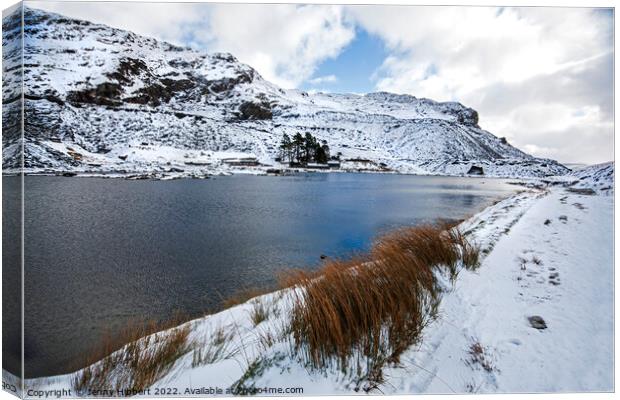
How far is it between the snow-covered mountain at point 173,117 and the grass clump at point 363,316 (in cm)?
225

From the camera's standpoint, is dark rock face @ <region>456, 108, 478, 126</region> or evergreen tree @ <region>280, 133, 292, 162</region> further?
evergreen tree @ <region>280, 133, 292, 162</region>

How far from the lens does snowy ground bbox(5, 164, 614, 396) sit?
1464 millimetres

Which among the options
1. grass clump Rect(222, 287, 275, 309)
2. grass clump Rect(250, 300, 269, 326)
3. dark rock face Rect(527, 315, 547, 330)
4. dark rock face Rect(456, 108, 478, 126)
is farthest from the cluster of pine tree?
dark rock face Rect(527, 315, 547, 330)

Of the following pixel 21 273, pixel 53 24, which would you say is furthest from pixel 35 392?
pixel 53 24

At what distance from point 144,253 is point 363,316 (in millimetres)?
4909

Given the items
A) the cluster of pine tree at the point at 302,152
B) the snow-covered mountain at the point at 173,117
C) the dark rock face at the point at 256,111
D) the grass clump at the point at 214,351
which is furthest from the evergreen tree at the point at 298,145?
the grass clump at the point at 214,351

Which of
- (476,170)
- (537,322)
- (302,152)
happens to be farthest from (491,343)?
(302,152)

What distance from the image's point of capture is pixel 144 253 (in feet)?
16.7

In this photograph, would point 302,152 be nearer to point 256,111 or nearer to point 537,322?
point 256,111

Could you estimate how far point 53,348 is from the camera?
241 cm

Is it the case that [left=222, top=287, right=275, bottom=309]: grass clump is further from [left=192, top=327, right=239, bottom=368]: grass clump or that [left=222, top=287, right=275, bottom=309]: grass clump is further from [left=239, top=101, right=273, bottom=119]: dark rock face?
[left=239, top=101, right=273, bottom=119]: dark rock face

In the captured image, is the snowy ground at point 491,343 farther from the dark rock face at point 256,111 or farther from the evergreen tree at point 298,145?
the dark rock face at point 256,111

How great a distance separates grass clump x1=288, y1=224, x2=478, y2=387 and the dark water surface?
6.56ft

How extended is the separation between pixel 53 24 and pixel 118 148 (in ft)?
57.4
